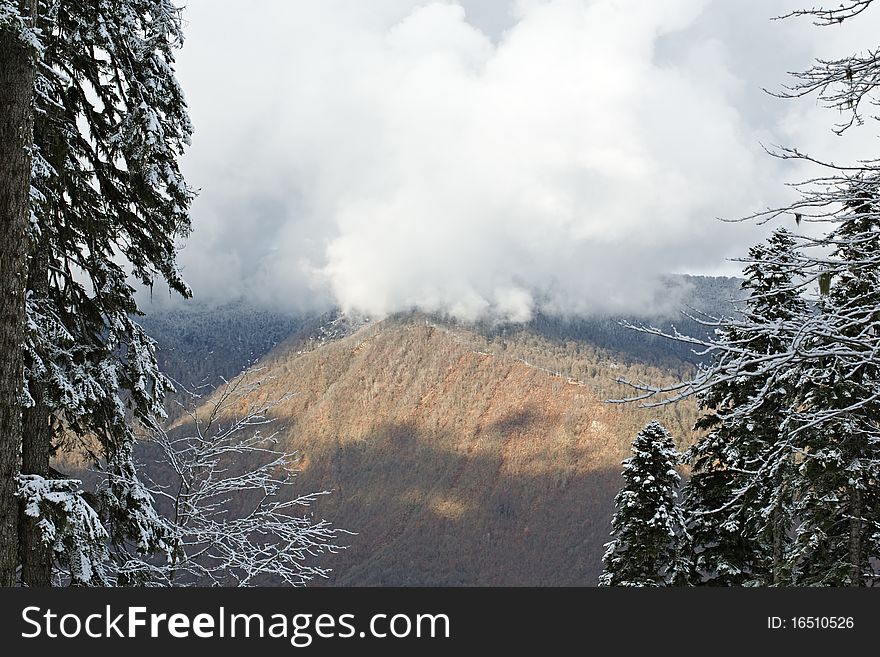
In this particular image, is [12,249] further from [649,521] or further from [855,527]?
[649,521]

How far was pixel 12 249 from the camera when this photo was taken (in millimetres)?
4996

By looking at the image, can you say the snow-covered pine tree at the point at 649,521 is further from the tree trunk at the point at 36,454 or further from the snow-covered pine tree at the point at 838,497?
the tree trunk at the point at 36,454

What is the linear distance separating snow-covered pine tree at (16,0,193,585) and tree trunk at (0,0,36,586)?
0.51 metres

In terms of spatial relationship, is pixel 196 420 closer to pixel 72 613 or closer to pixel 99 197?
pixel 99 197

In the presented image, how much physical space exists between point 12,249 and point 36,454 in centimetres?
197

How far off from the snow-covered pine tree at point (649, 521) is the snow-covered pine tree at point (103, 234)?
43.5 feet

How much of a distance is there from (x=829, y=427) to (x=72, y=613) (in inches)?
432

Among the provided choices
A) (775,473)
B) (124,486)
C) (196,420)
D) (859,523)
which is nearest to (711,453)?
(775,473)

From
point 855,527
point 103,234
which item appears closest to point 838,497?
point 855,527

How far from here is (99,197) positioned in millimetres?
6805

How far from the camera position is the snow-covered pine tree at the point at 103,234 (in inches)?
237

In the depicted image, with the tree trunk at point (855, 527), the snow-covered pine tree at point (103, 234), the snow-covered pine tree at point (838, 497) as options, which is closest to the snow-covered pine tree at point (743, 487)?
the snow-covered pine tree at point (838, 497)

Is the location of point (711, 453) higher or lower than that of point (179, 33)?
lower

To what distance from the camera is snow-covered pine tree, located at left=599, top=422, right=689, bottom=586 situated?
17.4m
